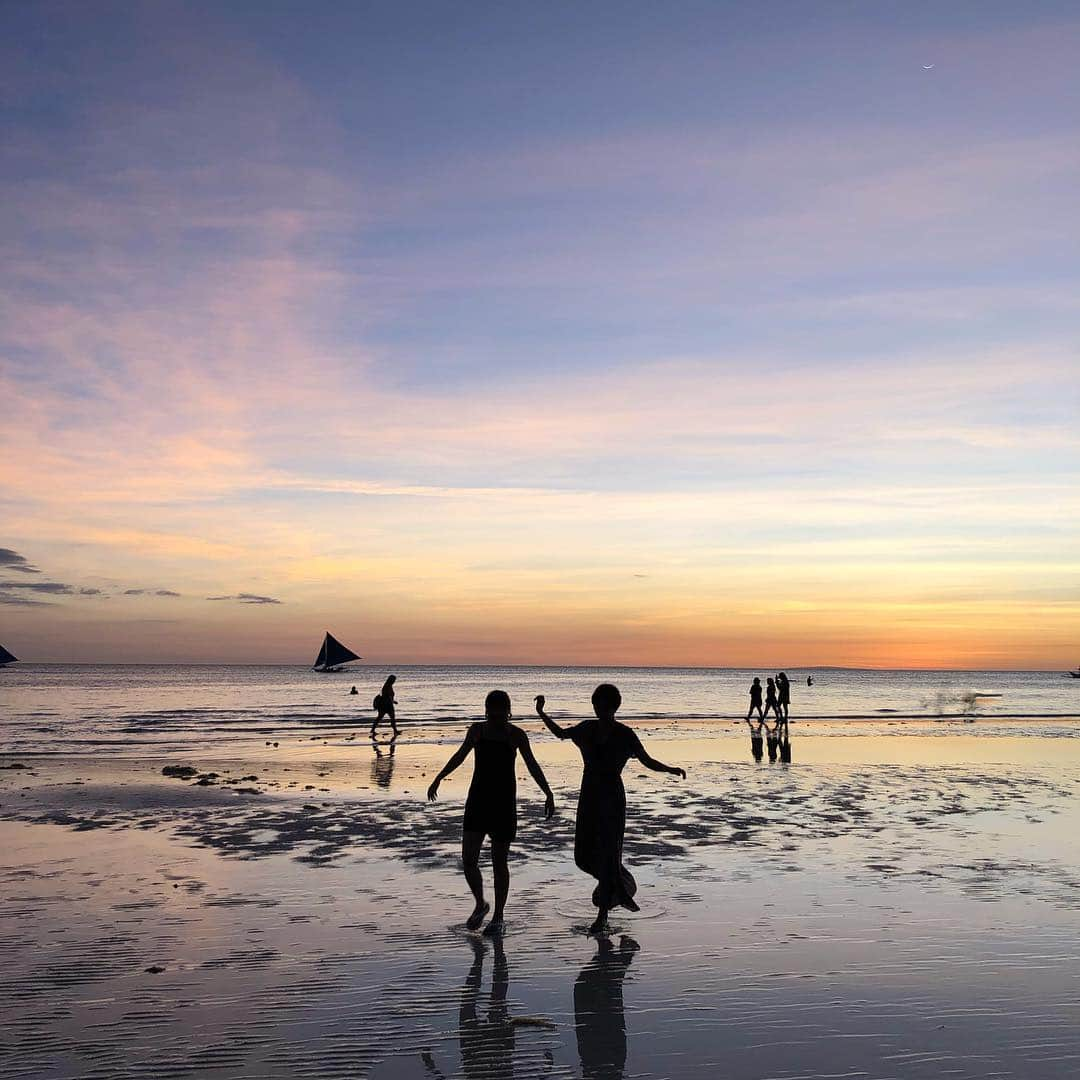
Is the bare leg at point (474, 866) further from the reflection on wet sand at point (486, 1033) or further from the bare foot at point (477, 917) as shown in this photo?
the reflection on wet sand at point (486, 1033)

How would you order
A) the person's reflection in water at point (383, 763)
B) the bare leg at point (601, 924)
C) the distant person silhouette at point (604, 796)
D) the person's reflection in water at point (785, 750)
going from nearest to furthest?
the bare leg at point (601, 924)
the distant person silhouette at point (604, 796)
the person's reflection in water at point (383, 763)
the person's reflection in water at point (785, 750)

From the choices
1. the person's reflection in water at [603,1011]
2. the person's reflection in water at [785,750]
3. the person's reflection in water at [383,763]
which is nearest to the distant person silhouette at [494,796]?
the person's reflection in water at [603,1011]

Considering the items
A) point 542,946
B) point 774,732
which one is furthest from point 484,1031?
point 774,732

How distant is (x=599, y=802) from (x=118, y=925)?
4457 mm

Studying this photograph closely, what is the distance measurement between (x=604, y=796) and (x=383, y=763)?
54.6 ft

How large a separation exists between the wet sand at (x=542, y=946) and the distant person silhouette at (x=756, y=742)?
33.8ft

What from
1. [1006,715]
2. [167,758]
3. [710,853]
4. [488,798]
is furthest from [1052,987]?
[1006,715]

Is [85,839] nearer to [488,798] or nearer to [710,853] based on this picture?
[488,798]

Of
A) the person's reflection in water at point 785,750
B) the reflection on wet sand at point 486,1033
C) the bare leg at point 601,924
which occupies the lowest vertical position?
the reflection on wet sand at point 486,1033

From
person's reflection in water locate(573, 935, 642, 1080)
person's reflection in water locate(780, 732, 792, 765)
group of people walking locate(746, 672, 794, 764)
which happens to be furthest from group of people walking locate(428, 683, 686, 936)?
group of people walking locate(746, 672, 794, 764)

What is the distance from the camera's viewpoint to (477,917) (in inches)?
357

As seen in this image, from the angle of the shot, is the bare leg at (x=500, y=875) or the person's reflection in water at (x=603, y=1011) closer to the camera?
the person's reflection in water at (x=603, y=1011)

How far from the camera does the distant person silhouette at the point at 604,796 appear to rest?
30.0 feet

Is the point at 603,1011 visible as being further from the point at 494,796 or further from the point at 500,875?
the point at 494,796
